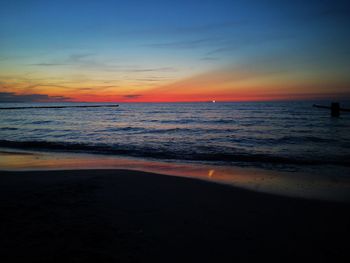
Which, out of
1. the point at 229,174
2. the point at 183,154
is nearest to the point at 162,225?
the point at 229,174

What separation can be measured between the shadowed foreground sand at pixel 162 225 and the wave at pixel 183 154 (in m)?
5.60

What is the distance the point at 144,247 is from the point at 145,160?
8394 millimetres

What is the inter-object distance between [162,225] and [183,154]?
9.07m

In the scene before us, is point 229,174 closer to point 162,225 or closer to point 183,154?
point 183,154

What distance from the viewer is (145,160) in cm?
1183

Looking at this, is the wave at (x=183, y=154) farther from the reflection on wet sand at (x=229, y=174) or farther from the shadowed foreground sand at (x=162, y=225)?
the shadowed foreground sand at (x=162, y=225)

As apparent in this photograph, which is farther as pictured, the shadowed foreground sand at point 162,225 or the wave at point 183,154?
the wave at point 183,154

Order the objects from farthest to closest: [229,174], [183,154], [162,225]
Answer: [183,154], [229,174], [162,225]

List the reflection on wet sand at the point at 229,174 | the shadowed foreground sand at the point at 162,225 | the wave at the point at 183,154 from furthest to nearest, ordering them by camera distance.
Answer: the wave at the point at 183,154, the reflection on wet sand at the point at 229,174, the shadowed foreground sand at the point at 162,225

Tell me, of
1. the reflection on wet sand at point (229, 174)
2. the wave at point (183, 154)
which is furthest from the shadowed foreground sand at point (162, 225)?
the wave at point (183, 154)

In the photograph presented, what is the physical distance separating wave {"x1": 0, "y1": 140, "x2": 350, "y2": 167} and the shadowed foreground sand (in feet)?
18.4

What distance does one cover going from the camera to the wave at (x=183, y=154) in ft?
37.0

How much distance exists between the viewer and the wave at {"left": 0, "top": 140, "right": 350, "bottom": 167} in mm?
11288

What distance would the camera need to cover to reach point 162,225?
4.25 m
